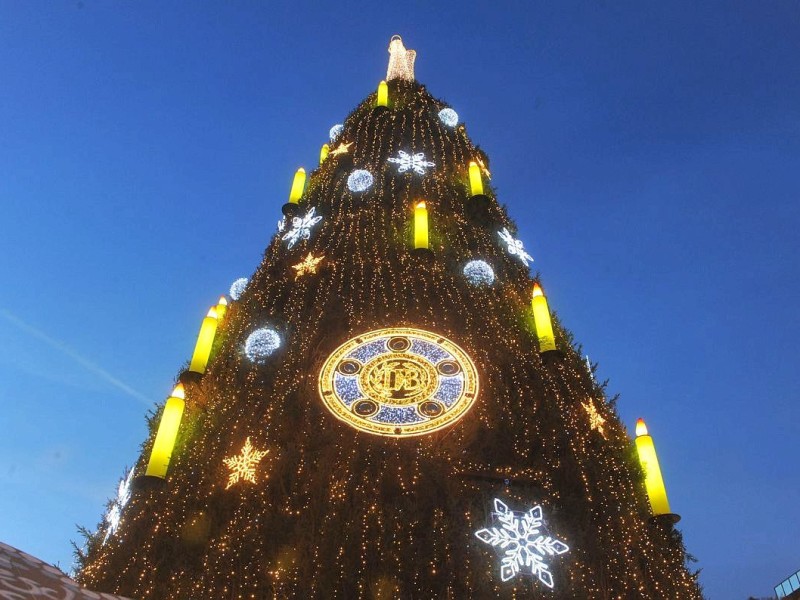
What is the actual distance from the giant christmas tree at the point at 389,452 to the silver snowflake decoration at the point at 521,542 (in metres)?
0.02

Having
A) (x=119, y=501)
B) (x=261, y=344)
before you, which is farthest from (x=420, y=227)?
(x=119, y=501)

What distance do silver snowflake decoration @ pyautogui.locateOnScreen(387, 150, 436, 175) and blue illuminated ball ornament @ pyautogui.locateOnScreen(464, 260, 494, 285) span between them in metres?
3.23

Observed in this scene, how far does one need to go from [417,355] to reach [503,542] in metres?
2.98

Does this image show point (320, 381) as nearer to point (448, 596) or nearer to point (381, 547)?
point (381, 547)

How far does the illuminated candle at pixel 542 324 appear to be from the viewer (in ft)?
30.6

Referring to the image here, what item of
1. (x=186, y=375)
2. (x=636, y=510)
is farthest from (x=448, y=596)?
(x=186, y=375)

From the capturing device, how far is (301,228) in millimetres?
12719

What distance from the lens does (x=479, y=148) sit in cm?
1616

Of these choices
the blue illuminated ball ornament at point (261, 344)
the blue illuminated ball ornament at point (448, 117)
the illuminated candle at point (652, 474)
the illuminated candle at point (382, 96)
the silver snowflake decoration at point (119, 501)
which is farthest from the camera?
the blue illuminated ball ornament at point (448, 117)

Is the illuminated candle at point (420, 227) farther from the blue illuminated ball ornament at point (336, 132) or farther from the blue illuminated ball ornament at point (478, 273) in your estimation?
the blue illuminated ball ornament at point (336, 132)

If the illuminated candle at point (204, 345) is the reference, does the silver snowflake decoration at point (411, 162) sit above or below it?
above

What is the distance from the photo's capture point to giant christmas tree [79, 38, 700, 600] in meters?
6.90

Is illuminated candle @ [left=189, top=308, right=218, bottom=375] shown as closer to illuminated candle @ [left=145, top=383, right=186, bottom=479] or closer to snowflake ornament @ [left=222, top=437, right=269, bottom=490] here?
illuminated candle @ [left=145, top=383, right=186, bottom=479]

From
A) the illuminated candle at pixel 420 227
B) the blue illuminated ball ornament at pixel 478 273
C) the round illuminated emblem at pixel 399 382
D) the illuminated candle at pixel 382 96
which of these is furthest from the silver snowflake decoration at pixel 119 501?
the illuminated candle at pixel 382 96
